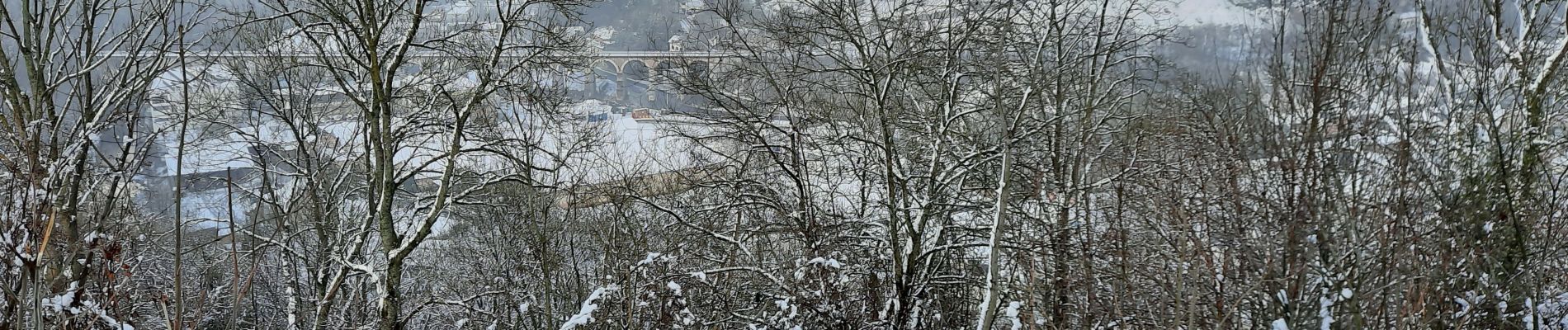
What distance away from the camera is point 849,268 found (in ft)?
27.3

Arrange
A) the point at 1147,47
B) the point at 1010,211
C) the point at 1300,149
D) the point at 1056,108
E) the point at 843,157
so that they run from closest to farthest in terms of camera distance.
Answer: the point at 1300,149 < the point at 1010,211 < the point at 1056,108 < the point at 843,157 < the point at 1147,47

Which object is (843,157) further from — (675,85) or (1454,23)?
(1454,23)

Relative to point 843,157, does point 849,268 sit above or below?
below

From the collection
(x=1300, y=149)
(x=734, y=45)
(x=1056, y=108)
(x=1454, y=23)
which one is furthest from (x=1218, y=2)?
(x=734, y=45)

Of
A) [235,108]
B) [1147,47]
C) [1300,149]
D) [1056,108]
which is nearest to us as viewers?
[1300,149]

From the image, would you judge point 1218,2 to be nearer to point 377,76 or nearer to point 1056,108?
point 1056,108

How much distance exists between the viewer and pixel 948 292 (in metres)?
9.91

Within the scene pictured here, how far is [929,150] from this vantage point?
9.77m

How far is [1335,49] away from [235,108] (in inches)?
505

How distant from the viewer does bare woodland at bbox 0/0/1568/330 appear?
6.04 meters

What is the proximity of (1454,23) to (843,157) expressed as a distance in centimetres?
560

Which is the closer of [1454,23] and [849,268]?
[1454,23]

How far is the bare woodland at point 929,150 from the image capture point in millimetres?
6043

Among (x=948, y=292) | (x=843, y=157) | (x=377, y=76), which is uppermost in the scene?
(x=377, y=76)
